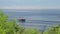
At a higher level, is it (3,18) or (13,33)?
(3,18)

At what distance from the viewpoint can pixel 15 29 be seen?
9.66 feet

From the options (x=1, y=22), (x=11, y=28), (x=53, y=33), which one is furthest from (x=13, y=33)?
(x=53, y=33)

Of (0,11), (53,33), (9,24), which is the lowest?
(53,33)

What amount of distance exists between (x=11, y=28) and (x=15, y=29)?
0.56 ft

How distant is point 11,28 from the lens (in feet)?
9.12

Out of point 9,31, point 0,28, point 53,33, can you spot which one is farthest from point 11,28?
point 53,33

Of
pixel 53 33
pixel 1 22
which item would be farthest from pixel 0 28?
pixel 53 33

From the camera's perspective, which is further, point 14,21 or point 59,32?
point 14,21

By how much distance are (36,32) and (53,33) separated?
35 centimetres

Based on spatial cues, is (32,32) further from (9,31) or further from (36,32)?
(9,31)

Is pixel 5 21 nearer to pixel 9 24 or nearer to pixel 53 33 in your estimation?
pixel 9 24

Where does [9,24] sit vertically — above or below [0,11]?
below

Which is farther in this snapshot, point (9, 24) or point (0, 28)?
point (9, 24)

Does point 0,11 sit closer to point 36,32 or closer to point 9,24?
point 9,24
